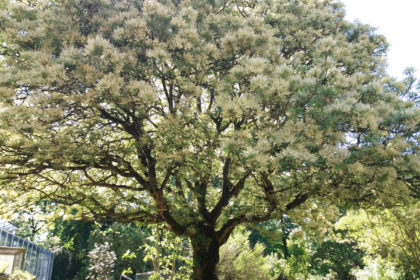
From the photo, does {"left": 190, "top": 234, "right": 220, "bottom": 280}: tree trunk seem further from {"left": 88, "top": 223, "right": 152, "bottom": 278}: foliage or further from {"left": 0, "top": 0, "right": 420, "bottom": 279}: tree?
{"left": 88, "top": 223, "right": 152, "bottom": 278}: foliage

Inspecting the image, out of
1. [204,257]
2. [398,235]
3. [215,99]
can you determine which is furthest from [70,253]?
[215,99]

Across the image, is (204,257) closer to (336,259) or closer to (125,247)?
(336,259)

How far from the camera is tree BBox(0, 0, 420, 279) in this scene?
4.75 meters

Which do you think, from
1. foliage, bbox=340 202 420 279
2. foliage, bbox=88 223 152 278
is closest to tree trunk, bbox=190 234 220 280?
foliage, bbox=340 202 420 279

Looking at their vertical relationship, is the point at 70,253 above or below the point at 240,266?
above

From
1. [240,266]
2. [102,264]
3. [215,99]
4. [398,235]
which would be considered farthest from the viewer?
[102,264]

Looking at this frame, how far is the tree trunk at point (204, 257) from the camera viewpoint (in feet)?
25.5

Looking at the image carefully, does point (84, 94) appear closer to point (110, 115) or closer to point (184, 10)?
point (110, 115)

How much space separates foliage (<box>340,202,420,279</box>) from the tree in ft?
9.72

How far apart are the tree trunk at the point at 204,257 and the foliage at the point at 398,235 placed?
4270 mm

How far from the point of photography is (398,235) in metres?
10.1

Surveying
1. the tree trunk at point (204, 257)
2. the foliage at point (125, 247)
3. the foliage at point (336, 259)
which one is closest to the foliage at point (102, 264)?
the foliage at point (125, 247)

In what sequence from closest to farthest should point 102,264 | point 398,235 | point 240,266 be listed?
point 398,235 → point 240,266 → point 102,264

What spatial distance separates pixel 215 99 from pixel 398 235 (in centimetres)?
856
